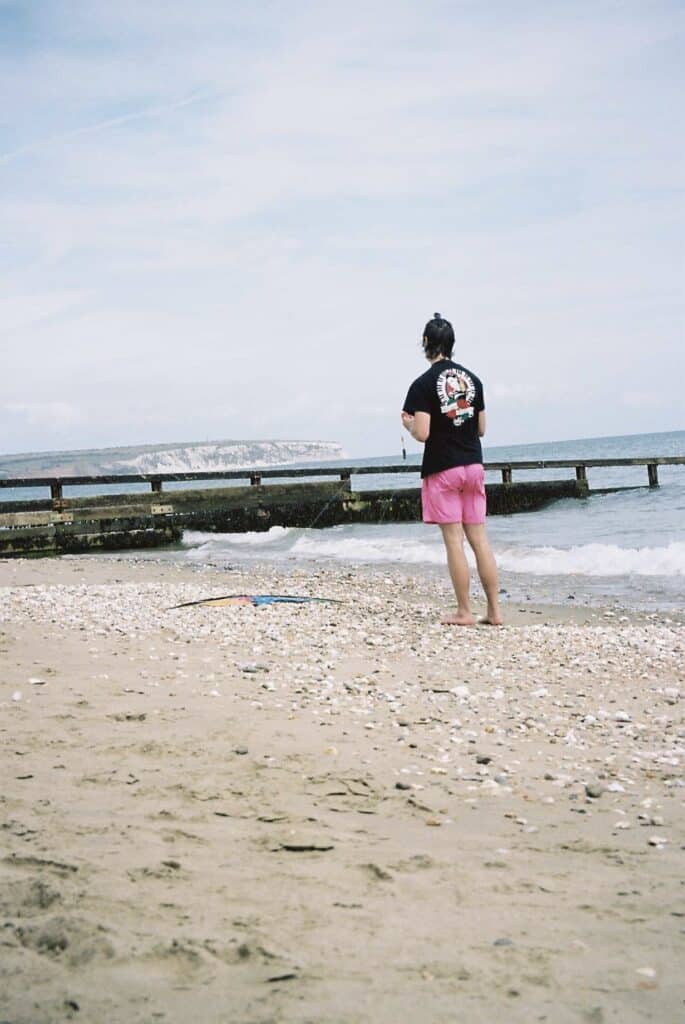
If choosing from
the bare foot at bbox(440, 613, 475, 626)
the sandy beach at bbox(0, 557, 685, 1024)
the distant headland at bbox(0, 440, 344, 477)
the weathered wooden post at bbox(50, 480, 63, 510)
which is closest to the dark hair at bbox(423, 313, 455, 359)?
the bare foot at bbox(440, 613, 475, 626)

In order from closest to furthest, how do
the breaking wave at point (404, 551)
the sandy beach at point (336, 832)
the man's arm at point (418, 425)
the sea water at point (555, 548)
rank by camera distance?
the sandy beach at point (336, 832), the man's arm at point (418, 425), the sea water at point (555, 548), the breaking wave at point (404, 551)

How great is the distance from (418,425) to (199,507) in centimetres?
1168

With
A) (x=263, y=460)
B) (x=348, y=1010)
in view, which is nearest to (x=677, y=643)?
(x=348, y=1010)

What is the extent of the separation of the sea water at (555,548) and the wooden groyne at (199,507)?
A: 0.39 metres

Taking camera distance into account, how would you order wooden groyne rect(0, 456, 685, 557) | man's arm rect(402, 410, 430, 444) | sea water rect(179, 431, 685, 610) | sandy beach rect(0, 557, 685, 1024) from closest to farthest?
sandy beach rect(0, 557, 685, 1024) → man's arm rect(402, 410, 430, 444) → sea water rect(179, 431, 685, 610) → wooden groyne rect(0, 456, 685, 557)

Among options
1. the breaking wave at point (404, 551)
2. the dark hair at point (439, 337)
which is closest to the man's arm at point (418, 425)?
the dark hair at point (439, 337)

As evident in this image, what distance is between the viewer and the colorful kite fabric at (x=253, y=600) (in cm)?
795

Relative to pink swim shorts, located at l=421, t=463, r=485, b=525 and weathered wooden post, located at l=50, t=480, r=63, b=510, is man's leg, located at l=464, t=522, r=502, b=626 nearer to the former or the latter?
pink swim shorts, located at l=421, t=463, r=485, b=525

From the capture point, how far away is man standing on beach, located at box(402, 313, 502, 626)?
22.5ft

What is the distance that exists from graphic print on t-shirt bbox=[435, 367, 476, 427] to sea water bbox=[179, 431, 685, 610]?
2.69 meters

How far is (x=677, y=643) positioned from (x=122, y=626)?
3.77 m

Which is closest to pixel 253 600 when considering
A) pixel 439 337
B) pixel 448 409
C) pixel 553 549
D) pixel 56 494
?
pixel 448 409

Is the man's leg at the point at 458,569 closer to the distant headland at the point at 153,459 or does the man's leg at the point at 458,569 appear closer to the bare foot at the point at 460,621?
the bare foot at the point at 460,621

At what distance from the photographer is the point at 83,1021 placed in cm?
192
